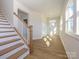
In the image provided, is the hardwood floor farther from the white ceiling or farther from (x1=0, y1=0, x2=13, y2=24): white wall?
the white ceiling

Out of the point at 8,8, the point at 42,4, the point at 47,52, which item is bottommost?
the point at 47,52

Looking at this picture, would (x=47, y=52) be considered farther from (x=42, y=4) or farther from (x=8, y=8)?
(x=42, y=4)

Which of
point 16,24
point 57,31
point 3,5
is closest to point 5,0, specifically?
point 3,5

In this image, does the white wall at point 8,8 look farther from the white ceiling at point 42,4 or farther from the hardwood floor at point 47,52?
the hardwood floor at point 47,52

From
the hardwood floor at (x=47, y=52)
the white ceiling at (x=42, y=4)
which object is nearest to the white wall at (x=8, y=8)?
the white ceiling at (x=42, y=4)

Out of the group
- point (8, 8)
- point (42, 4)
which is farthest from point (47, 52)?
point (42, 4)

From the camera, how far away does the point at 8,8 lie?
5.14 metres

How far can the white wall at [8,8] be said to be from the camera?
4.98 m

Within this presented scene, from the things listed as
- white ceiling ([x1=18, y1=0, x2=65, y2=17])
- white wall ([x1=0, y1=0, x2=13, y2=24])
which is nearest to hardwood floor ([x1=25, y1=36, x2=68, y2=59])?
white wall ([x1=0, y1=0, x2=13, y2=24])

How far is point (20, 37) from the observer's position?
4.27 m

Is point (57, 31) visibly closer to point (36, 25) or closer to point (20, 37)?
point (36, 25)

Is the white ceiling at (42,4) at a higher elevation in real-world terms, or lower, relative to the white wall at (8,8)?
higher

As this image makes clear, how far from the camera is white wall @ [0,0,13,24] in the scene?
4.98 m

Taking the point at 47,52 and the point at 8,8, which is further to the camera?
the point at 8,8
